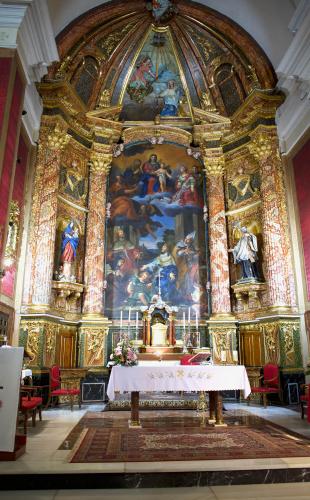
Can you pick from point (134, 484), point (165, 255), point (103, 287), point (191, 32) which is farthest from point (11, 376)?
point (191, 32)

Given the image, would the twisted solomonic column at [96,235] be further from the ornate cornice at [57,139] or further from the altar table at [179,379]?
the altar table at [179,379]

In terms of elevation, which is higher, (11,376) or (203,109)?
(203,109)

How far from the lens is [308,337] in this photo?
36.4 ft

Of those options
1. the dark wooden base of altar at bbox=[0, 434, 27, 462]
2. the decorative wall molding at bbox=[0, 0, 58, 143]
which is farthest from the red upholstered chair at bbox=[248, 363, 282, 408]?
the decorative wall molding at bbox=[0, 0, 58, 143]

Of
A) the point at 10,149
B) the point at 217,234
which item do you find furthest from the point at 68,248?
the point at 217,234

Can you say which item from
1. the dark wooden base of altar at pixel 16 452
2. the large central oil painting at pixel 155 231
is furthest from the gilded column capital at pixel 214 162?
the dark wooden base of altar at pixel 16 452

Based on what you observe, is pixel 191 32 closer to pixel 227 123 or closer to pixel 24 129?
pixel 227 123

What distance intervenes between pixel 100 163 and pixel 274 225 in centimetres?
633

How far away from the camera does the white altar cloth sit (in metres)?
7.14

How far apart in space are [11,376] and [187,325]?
873 centimetres

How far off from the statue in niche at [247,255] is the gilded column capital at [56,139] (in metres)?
6.31

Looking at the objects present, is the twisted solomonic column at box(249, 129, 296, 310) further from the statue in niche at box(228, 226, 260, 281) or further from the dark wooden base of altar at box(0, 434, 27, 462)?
the dark wooden base of altar at box(0, 434, 27, 462)

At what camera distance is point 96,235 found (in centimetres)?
1353

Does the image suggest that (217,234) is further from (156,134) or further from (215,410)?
(215,410)
